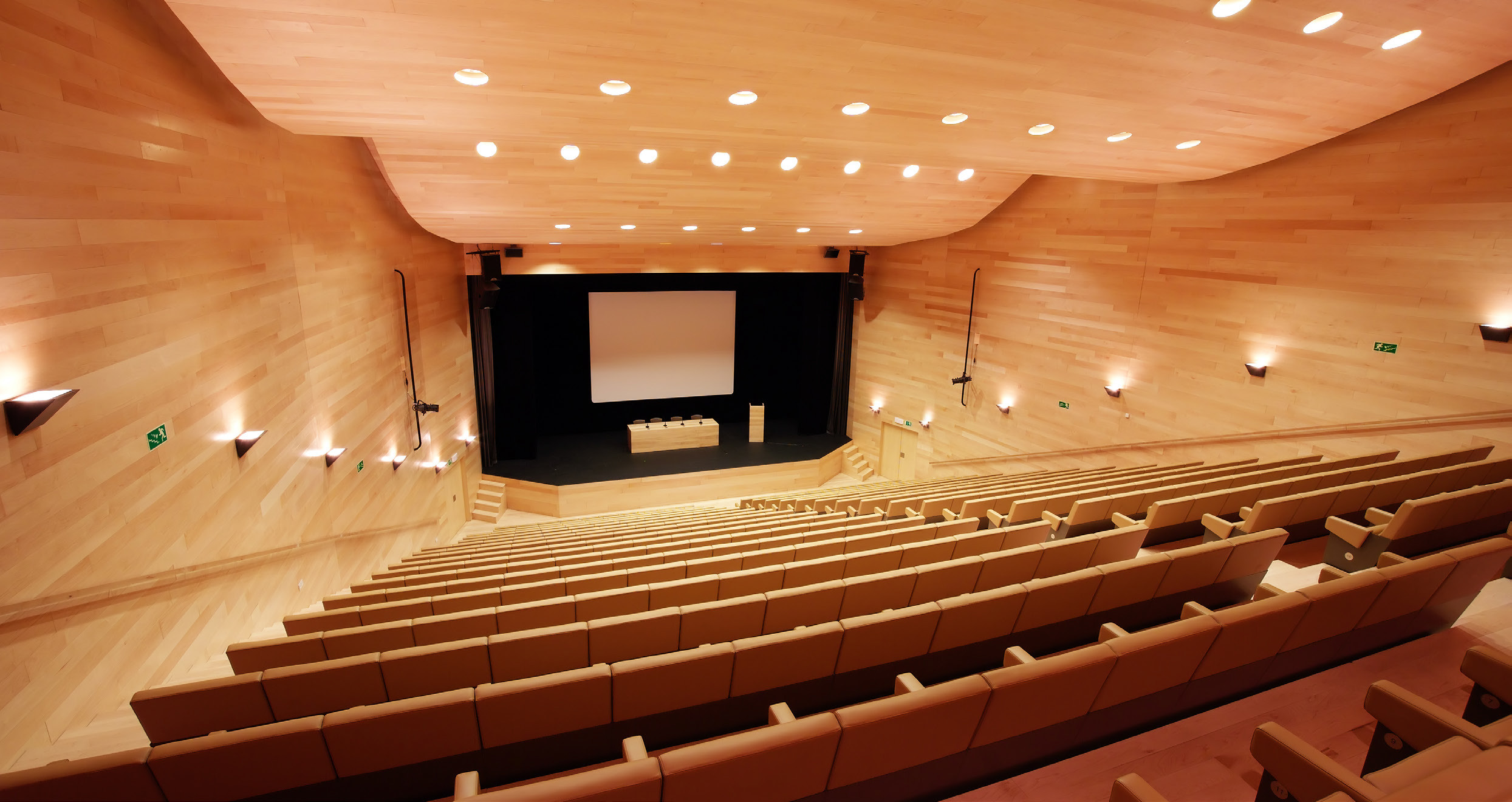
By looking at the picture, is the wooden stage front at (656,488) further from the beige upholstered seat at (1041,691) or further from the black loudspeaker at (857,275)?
the beige upholstered seat at (1041,691)

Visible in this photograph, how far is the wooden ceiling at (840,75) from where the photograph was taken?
2.94 metres

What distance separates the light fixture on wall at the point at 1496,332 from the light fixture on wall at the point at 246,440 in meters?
8.27

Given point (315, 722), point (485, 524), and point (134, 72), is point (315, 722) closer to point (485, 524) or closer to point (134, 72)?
point (134, 72)

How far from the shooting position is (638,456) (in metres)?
11.0

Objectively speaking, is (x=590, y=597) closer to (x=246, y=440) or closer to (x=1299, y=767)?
(x=1299, y=767)

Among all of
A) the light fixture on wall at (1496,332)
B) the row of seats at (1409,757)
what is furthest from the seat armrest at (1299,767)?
the light fixture on wall at (1496,332)

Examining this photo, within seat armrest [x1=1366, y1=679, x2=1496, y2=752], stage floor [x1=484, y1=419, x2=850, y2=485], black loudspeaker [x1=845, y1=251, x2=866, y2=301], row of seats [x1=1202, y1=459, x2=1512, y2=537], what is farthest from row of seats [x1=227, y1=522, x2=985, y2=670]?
black loudspeaker [x1=845, y1=251, x2=866, y2=301]

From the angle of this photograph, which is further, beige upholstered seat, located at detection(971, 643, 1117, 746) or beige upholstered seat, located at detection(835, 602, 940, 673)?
beige upholstered seat, located at detection(835, 602, 940, 673)

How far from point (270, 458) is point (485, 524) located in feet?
18.3

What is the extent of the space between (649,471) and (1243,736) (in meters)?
9.00

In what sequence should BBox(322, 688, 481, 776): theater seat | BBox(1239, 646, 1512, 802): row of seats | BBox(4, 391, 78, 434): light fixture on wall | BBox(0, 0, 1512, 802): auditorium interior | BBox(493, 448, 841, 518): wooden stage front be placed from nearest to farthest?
BBox(1239, 646, 1512, 802): row of seats
BBox(322, 688, 481, 776): theater seat
BBox(0, 0, 1512, 802): auditorium interior
BBox(4, 391, 78, 434): light fixture on wall
BBox(493, 448, 841, 518): wooden stage front

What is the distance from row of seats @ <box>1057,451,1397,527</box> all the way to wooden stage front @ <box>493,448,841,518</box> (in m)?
6.77

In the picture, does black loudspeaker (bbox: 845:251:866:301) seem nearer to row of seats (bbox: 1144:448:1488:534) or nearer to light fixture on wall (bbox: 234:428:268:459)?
row of seats (bbox: 1144:448:1488:534)

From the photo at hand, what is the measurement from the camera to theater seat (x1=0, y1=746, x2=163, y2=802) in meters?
1.42
